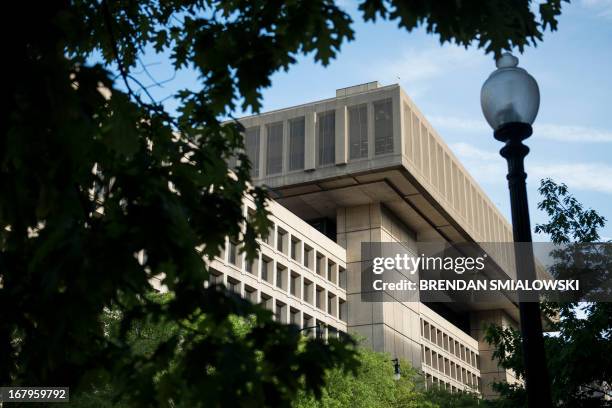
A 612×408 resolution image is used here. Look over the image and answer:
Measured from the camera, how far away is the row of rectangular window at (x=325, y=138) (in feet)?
221

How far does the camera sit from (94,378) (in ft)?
19.9

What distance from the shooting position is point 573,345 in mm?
14211

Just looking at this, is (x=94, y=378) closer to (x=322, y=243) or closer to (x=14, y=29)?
(x=14, y=29)

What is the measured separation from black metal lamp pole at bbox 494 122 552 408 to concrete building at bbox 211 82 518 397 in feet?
167

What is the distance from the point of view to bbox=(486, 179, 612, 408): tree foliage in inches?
557

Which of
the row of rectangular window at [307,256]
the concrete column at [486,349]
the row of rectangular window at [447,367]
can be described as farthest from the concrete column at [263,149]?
the concrete column at [486,349]

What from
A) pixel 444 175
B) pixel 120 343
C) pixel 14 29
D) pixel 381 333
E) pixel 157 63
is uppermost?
pixel 444 175

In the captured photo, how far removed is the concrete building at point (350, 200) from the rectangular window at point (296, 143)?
9 cm

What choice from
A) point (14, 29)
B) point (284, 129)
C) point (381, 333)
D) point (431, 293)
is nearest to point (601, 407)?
point (14, 29)

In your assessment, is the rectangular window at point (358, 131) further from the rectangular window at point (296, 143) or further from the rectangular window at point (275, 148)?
the rectangular window at point (275, 148)

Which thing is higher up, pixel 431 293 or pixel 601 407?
pixel 431 293

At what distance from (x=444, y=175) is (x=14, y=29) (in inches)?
2880

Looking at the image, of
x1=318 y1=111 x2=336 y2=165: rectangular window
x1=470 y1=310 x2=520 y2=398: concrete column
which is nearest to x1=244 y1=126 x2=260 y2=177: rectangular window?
x1=318 y1=111 x2=336 y2=165: rectangular window

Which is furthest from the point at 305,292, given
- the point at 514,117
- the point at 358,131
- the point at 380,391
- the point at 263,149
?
the point at 514,117
